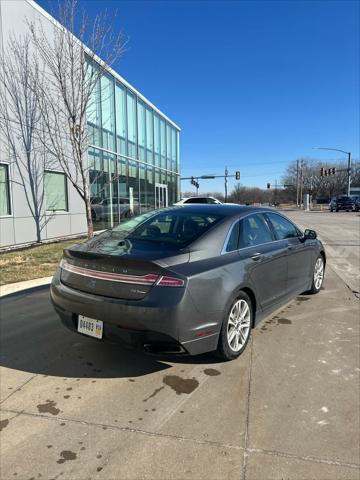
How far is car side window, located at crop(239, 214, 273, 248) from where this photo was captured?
404 centimetres

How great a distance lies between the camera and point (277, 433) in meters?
2.60

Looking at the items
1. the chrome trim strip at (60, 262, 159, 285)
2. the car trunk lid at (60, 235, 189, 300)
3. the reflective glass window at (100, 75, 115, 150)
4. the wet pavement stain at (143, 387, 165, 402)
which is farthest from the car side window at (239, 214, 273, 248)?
the reflective glass window at (100, 75, 115, 150)

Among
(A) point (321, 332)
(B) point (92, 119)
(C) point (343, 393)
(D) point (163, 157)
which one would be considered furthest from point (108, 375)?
A: (D) point (163, 157)

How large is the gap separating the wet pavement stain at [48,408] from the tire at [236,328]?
145cm

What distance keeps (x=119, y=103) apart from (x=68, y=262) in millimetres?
16459

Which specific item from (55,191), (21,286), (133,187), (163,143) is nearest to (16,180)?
(55,191)

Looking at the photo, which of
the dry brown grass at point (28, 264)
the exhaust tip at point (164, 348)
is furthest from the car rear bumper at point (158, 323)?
the dry brown grass at point (28, 264)

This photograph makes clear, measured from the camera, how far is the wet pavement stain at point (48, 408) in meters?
2.87

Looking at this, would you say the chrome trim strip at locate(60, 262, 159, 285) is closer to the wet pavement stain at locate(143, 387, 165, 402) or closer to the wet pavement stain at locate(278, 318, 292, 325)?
the wet pavement stain at locate(143, 387, 165, 402)

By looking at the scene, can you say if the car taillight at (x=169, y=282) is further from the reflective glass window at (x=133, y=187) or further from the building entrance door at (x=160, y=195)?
the building entrance door at (x=160, y=195)

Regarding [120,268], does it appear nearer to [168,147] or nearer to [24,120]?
[24,120]

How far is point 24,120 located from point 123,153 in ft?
24.9

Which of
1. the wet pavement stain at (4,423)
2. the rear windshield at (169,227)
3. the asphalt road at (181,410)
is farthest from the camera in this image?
the rear windshield at (169,227)

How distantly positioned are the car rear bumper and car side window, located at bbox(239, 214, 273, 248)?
110 cm
